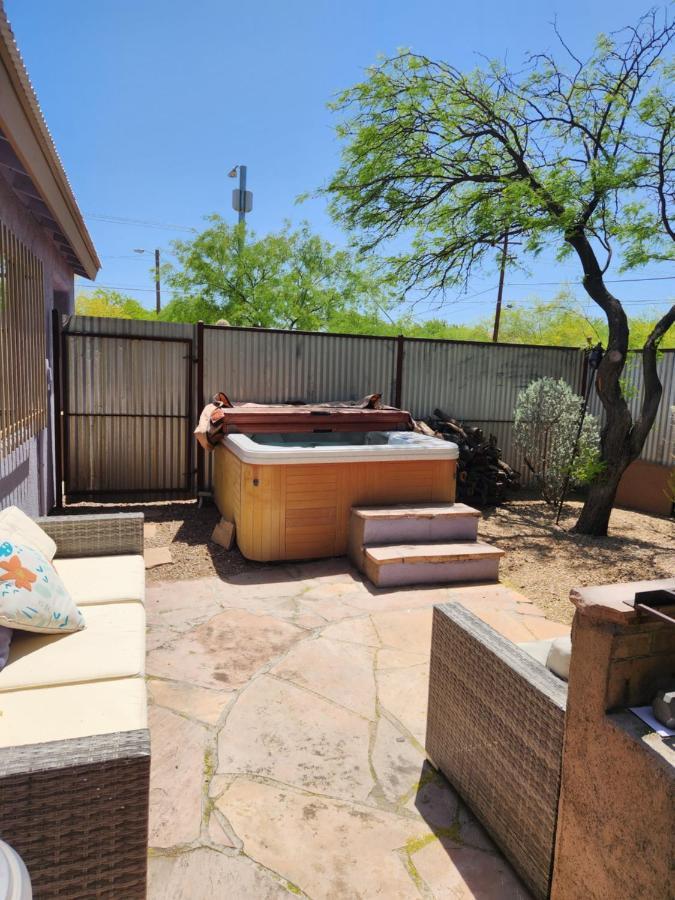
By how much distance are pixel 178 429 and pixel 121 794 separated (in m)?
5.27

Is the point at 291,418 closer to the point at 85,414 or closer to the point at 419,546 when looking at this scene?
the point at 419,546

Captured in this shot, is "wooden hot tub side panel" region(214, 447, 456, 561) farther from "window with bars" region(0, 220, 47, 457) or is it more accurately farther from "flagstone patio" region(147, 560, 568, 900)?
"window with bars" region(0, 220, 47, 457)

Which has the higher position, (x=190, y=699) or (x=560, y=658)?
(x=560, y=658)

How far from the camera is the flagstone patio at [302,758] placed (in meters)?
1.66

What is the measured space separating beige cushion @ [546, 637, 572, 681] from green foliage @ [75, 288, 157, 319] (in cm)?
2862

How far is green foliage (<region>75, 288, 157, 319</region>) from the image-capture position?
27734 mm

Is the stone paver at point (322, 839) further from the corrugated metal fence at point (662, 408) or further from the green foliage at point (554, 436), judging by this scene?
the corrugated metal fence at point (662, 408)

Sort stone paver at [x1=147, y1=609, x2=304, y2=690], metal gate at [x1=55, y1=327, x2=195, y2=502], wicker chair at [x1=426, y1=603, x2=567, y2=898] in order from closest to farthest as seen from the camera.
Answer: wicker chair at [x1=426, y1=603, x2=567, y2=898]
stone paver at [x1=147, y1=609, x2=304, y2=690]
metal gate at [x1=55, y1=327, x2=195, y2=502]

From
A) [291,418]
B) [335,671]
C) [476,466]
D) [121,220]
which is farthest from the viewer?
[121,220]

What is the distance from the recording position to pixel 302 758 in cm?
217

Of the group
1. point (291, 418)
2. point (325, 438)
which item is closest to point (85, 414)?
point (291, 418)

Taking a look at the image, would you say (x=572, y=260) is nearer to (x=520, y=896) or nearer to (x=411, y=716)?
(x=411, y=716)

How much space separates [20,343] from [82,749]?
3210 mm

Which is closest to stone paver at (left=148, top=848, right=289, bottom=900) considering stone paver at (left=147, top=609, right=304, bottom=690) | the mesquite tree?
stone paver at (left=147, top=609, right=304, bottom=690)
